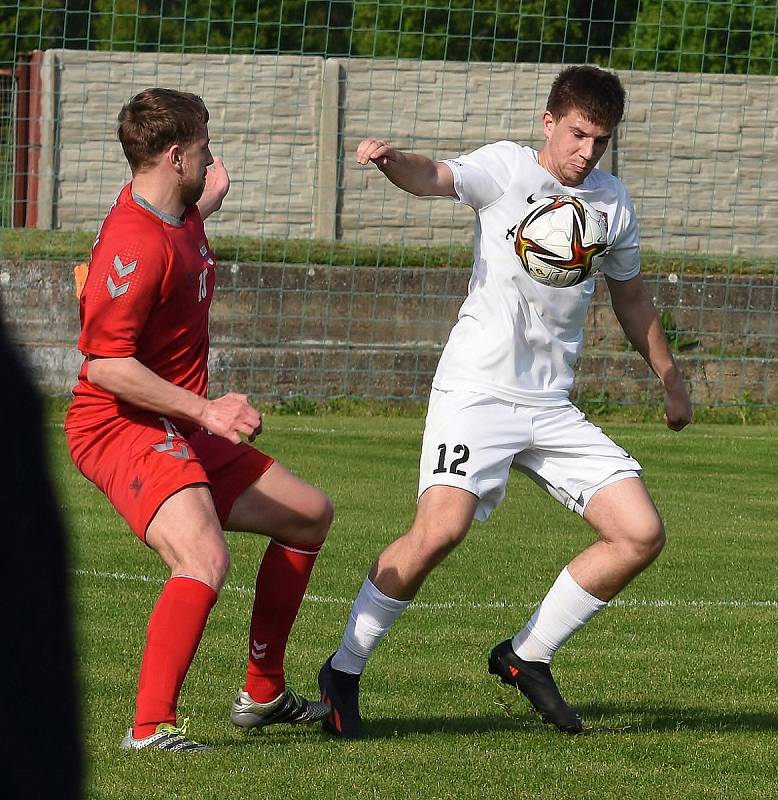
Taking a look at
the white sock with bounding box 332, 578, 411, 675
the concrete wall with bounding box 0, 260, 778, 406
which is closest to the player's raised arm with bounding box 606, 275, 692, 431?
the white sock with bounding box 332, 578, 411, 675

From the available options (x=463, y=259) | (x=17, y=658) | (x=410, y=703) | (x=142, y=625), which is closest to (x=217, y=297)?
(x=463, y=259)

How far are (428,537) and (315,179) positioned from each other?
1174cm

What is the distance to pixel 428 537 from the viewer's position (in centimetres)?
450

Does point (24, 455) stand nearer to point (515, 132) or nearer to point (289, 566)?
point (289, 566)

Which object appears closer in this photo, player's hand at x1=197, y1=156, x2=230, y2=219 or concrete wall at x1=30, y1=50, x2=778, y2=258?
player's hand at x1=197, y1=156, x2=230, y2=219

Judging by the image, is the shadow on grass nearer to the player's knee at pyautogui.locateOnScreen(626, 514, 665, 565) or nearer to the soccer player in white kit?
the soccer player in white kit

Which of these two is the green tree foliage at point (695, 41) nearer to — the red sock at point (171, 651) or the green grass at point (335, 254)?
the green grass at point (335, 254)

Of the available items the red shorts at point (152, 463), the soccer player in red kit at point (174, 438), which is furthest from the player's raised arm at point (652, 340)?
the red shorts at point (152, 463)

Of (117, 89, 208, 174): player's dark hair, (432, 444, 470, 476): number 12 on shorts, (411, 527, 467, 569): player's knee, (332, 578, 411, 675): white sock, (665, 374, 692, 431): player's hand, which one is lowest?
(332, 578, 411, 675): white sock

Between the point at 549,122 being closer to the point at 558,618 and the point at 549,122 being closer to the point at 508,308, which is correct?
the point at 508,308

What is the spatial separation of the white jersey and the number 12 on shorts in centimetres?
22

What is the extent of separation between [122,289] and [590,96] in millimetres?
1552

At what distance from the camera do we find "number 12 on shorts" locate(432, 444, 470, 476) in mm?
4562

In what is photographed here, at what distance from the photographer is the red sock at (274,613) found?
178 inches
